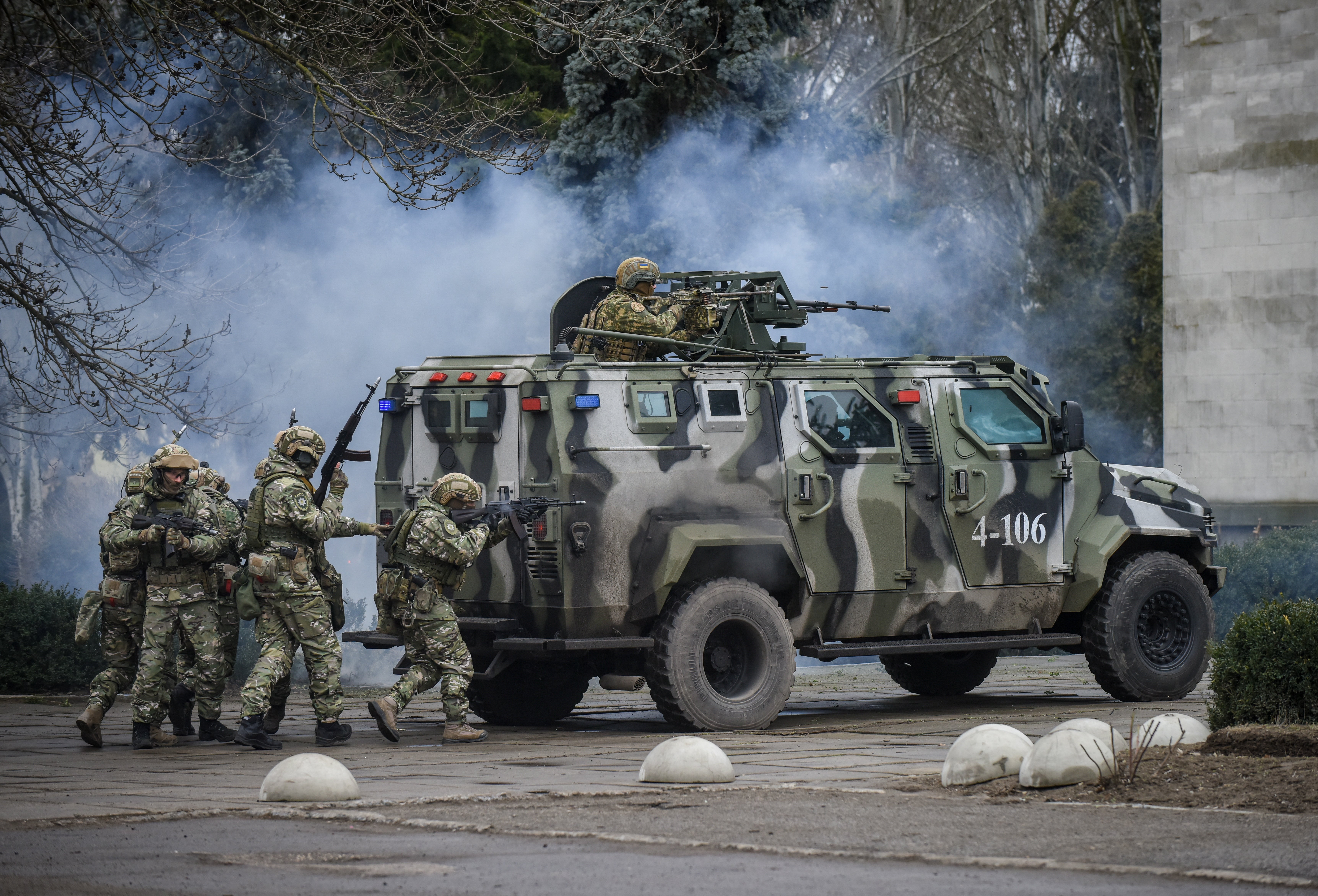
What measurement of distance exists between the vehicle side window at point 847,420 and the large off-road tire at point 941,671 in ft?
7.09

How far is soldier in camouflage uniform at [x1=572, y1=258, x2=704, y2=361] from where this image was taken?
11578 millimetres

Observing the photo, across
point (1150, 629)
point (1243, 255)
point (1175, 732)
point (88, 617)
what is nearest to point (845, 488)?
point (1150, 629)

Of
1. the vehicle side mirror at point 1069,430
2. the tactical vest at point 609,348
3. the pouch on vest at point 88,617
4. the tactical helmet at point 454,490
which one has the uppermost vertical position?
the tactical vest at point 609,348

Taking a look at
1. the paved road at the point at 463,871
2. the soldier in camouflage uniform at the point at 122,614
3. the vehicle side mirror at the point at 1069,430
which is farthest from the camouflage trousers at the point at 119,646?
the vehicle side mirror at the point at 1069,430

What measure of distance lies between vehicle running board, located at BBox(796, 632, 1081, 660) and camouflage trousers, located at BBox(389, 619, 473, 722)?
2.01 meters

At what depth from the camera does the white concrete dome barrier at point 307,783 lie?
24.7ft

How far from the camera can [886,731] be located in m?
10.6

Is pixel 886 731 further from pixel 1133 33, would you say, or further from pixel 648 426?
pixel 1133 33

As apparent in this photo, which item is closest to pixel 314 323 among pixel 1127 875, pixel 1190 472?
pixel 1190 472

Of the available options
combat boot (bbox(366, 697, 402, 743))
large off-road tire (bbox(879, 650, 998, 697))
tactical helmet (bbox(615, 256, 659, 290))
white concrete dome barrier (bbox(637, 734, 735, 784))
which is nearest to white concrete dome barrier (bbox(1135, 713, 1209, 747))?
white concrete dome barrier (bbox(637, 734, 735, 784))

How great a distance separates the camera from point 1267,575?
55.3ft

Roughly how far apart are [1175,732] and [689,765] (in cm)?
219

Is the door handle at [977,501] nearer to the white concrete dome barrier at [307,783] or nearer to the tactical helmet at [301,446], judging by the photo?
the tactical helmet at [301,446]

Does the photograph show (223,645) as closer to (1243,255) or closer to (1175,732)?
(1175,732)
